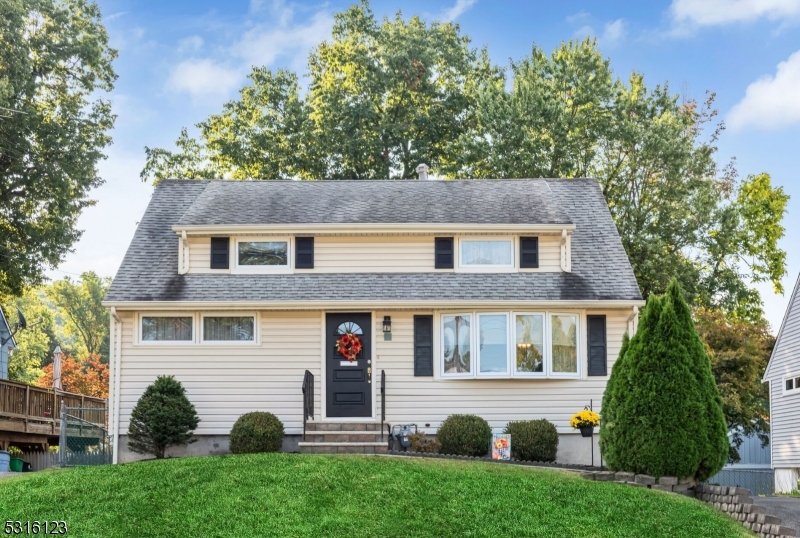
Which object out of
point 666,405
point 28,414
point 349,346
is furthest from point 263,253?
point 28,414

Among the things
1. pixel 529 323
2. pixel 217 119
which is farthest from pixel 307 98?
pixel 529 323

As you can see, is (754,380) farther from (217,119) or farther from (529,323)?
(217,119)

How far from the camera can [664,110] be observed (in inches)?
1152

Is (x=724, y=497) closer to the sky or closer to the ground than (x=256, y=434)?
closer to the ground

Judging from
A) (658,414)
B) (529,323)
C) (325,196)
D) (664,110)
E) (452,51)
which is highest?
(452,51)

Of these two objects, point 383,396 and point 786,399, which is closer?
point 383,396

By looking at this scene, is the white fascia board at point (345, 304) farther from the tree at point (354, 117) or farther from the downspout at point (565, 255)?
the tree at point (354, 117)

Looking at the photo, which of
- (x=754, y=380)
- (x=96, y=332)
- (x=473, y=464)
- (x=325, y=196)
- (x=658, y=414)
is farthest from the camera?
(x=96, y=332)

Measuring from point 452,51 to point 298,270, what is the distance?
17.4 m

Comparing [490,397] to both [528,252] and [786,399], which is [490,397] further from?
[786,399]

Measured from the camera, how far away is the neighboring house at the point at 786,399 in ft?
82.1

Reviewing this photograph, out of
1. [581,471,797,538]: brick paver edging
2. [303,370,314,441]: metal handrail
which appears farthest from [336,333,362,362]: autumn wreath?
[581,471,797,538]: brick paver edging

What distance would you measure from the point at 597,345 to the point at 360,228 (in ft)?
16.6

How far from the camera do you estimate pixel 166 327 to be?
18.3 meters
